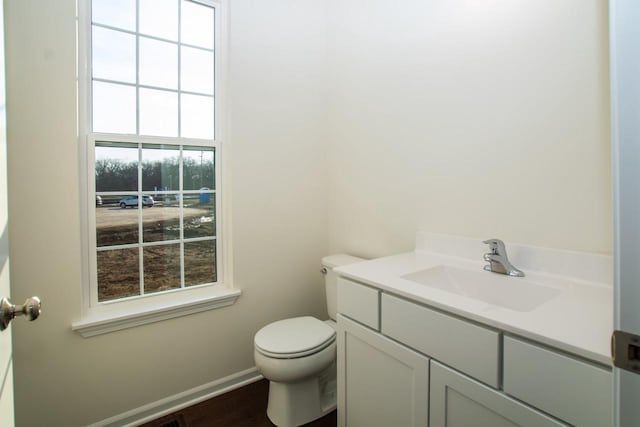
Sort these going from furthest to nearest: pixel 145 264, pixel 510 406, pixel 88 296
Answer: pixel 145 264 < pixel 88 296 < pixel 510 406

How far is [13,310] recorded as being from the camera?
725mm

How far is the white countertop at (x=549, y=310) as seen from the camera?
0.75 metres

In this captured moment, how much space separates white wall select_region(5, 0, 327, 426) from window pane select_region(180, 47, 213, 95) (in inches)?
6.1

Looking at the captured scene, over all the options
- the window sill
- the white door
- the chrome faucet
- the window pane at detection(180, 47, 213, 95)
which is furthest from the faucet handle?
the window pane at detection(180, 47, 213, 95)

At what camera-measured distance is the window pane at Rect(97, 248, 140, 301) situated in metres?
1.68

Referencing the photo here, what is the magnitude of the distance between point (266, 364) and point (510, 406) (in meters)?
1.09

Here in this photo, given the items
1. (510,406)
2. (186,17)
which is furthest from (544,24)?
(186,17)

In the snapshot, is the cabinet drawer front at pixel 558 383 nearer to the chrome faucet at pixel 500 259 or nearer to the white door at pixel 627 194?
the white door at pixel 627 194

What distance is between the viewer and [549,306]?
3.13ft

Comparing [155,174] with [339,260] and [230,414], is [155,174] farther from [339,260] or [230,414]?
[230,414]

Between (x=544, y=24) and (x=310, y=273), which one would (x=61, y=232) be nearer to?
(x=310, y=273)

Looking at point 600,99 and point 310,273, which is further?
point 310,273

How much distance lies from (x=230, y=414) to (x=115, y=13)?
220 cm

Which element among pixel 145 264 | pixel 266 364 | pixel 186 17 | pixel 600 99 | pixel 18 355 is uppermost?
pixel 186 17
